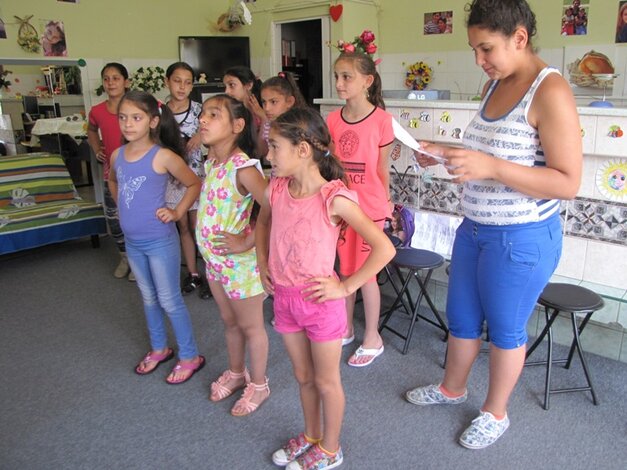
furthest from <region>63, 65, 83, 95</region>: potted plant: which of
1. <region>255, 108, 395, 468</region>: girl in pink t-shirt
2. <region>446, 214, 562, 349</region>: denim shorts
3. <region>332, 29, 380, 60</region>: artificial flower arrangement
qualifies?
<region>446, 214, 562, 349</region>: denim shorts

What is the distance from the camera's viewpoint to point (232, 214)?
191 cm

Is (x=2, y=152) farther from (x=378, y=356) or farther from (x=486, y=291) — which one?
(x=486, y=291)

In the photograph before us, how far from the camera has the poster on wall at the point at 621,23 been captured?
4.48m

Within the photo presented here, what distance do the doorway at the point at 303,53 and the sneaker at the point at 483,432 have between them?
16.8ft

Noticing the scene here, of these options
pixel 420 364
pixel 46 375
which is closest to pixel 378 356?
pixel 420 364

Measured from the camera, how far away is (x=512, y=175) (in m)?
1.44

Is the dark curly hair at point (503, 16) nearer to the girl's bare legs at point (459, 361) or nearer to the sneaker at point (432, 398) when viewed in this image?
the girl's bare legs at point (459, 361)

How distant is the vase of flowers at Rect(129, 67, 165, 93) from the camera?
6.25 m

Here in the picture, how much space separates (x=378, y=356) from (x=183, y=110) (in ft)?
5.92

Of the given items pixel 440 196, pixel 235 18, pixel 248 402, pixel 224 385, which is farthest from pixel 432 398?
pixel 235 18

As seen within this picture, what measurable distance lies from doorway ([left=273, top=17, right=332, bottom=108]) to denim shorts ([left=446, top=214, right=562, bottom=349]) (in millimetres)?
4960

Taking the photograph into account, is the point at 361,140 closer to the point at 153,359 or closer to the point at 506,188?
the point at 506,188

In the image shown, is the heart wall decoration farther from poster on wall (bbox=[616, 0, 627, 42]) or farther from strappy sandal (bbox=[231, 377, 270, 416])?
strappy sandal (bbox=[231, 377, 270, 416])

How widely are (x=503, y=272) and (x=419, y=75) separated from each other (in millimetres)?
4568
